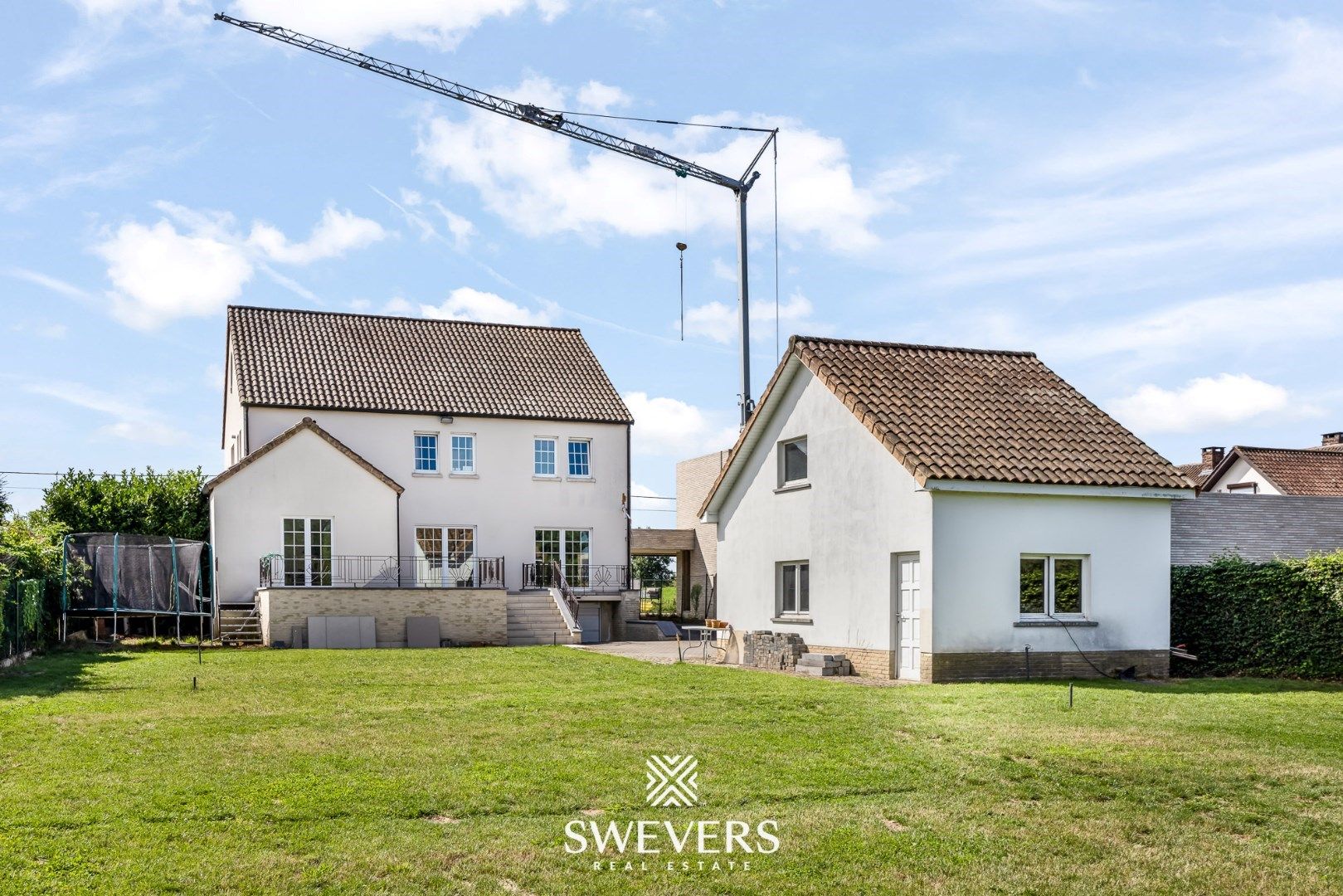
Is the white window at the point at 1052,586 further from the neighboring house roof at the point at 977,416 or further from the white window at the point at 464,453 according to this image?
the white window at the point at 464,453

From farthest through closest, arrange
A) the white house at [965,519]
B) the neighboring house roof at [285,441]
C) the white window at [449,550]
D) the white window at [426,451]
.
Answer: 1. the white window at [426,451]
2. the white window at [449,550]
3. the neighboring house roof at [285,441]
4. the white house at [965,519]

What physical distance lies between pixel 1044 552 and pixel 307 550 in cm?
2062

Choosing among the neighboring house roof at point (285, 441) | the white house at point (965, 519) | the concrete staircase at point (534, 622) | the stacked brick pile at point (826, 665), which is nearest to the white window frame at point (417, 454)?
the neighboring house roof at point (285, 441)

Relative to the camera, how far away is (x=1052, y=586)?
2062cm

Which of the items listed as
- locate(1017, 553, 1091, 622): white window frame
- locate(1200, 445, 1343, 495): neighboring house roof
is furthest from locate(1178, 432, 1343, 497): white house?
locate(1017, 553, 1091, 622): white window frame

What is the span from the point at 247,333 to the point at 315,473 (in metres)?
7.72

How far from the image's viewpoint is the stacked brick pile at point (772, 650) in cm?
2228

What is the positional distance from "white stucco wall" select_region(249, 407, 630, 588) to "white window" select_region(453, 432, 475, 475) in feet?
0.50

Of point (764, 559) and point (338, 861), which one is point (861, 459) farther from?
point (338, 861)

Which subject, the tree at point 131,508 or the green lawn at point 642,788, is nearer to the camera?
the green lawn at point 642,788

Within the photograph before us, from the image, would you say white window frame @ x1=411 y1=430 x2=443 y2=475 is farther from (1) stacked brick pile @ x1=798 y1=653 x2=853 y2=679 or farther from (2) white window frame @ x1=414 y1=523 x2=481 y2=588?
(1) stacked brick pile @ x1=798 y1=653 x2=853 y2=679

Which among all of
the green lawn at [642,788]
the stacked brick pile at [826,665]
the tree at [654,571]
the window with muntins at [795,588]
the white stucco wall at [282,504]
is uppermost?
the white stucco wall at [282,504]

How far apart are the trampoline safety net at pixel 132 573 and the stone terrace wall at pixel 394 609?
1814 millimetres

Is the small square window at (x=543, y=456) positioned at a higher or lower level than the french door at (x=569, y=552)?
higher
